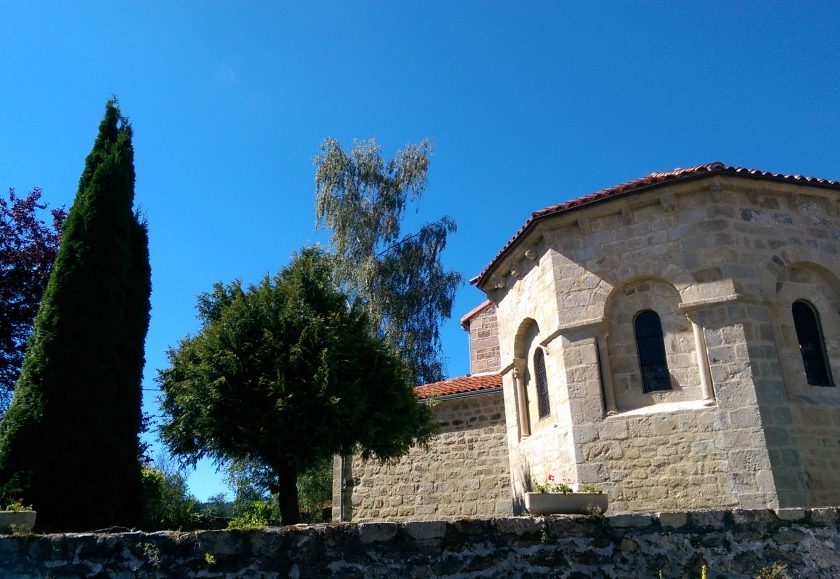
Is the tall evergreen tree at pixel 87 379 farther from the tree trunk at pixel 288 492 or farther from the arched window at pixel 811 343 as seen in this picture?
the arched window at pixel 811 343

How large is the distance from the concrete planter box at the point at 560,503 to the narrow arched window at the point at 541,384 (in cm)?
659

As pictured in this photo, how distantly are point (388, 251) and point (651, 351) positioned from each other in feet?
52.6

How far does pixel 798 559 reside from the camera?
206 inches

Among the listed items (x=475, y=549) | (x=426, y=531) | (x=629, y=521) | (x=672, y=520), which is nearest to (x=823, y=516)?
(x=672, y=520)

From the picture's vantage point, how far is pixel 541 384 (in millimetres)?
12312

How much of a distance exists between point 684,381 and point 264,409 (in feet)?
22.9

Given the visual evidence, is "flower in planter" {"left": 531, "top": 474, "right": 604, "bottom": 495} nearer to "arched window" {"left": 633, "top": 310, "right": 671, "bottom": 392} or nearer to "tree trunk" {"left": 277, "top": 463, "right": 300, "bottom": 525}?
"arched window" {"left": 633, "top": 310, "right": 671, "bottom": 392}

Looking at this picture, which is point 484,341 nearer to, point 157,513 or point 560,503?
point 157,513

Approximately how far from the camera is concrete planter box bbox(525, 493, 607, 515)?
5.44 m

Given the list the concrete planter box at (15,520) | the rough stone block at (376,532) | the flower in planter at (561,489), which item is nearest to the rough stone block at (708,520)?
the flower in planter at (561,489)

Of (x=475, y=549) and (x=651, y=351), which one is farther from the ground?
(x=651, y=351)

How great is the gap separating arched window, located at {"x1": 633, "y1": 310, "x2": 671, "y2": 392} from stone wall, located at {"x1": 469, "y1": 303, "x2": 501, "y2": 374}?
10.4m

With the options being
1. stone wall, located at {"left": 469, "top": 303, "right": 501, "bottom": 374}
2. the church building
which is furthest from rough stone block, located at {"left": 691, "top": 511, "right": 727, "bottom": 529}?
stone wall, located at {"left": 469, "top": 303, "right": 501, "bottom": 374}

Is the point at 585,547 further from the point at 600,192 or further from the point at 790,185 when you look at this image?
the point at 790,185
